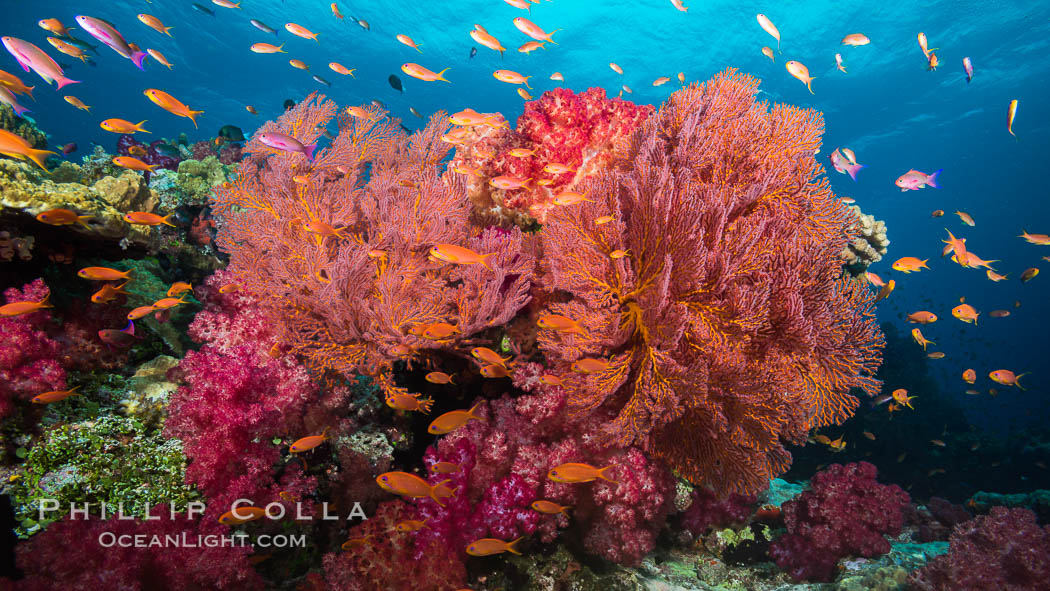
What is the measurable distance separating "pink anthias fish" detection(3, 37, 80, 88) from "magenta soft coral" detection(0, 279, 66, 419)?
2.69m

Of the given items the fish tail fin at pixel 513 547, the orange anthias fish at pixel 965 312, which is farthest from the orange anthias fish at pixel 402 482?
the orange anthias fish at pixel 965 312

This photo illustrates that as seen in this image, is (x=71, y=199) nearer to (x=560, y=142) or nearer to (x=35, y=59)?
(x=35, y=59)

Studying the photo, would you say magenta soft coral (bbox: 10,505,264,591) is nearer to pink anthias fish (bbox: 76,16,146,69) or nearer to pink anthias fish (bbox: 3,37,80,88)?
pink anthias fish (bbox: 3,37,80,88)

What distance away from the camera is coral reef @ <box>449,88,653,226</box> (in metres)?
4.80

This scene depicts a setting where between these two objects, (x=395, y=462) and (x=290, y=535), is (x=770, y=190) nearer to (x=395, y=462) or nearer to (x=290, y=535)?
(x=395, y=462)

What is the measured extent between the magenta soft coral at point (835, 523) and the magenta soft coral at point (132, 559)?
20.2 ft

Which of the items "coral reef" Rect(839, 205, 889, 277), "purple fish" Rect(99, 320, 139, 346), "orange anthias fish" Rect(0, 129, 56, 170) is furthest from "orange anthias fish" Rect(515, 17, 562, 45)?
"purple fish" Rect(99, 320, 139, 346)

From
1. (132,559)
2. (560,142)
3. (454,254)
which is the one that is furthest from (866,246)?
(132,559)

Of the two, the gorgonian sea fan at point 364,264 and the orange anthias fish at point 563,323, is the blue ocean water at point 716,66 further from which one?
the gorgonian sea fan at point 364,264

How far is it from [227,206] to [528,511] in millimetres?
4823

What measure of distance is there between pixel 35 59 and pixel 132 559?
5.44 metres

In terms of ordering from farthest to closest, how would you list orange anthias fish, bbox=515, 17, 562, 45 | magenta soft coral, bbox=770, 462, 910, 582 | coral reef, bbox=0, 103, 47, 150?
coral reef, bbox=0, 103, 47, 150, orange anthias fish, bbox=515, 17, 562, 45, magenta soft coral, bbox=770, 462, 910, 582

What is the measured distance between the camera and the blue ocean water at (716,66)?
26.5 metres

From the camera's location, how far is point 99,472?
291cm
